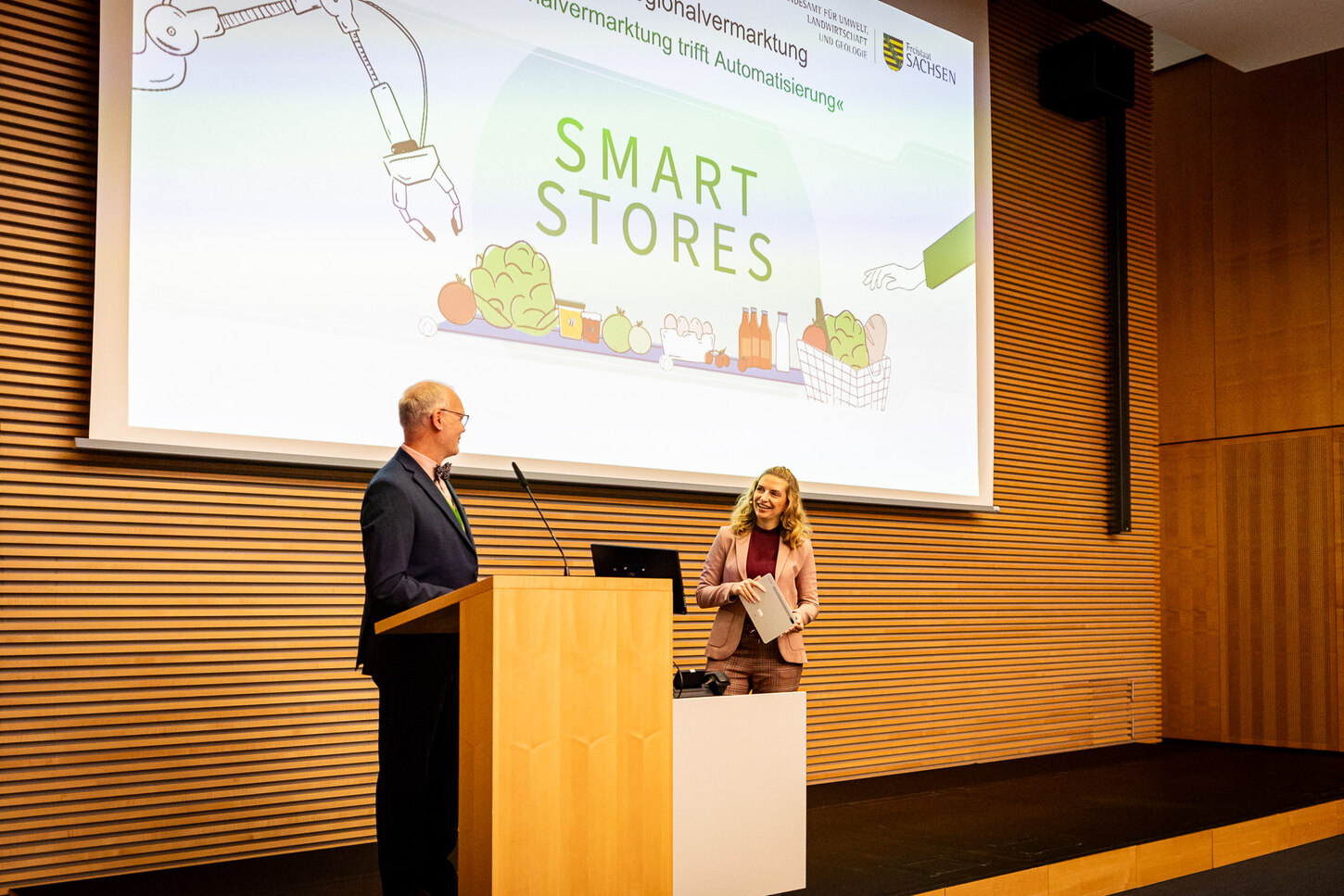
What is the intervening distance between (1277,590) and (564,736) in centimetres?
649

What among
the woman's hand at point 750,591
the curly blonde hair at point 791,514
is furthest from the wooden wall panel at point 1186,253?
the woman's hand at point 750,591

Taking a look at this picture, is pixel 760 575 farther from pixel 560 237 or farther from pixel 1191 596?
pixel 1191 596

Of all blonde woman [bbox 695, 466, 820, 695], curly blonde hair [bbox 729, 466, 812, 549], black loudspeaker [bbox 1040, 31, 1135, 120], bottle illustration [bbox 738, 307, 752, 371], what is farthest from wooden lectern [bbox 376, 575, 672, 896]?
black loudspeaker [bbox 1040, 31, 1135, 120]

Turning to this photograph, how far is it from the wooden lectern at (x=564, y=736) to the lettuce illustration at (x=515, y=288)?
213 centimetres

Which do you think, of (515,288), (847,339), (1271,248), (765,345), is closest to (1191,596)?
(1271,248)

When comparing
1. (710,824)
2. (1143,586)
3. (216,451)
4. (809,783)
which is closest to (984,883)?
(710,824)

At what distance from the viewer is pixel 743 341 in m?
4.93

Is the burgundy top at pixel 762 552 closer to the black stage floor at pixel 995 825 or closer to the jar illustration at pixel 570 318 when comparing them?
the black stage floor at pixel 995 825

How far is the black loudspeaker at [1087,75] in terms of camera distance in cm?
640

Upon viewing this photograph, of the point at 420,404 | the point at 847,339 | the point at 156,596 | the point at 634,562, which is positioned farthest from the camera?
the point at 847,339

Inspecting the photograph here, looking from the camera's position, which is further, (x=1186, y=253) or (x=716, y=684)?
(x=1186, y=253)

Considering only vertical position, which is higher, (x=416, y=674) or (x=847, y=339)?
(x=847, y=339)

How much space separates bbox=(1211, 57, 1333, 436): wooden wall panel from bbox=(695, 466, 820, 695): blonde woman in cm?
476

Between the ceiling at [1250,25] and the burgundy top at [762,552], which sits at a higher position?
the ceiling at [1250,25]
